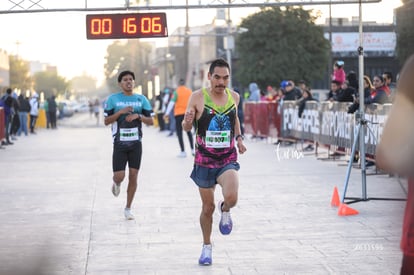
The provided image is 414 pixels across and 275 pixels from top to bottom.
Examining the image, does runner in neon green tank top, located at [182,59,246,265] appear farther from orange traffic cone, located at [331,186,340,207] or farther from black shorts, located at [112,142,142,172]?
orange traffic cone, located at [331,186,340,207]

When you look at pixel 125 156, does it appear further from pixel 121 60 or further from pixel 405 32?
pixel 405 32

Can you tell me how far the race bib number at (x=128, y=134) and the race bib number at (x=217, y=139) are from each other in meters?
3.04

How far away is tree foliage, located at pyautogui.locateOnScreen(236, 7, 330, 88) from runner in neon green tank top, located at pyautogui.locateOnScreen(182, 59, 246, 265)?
181 ft

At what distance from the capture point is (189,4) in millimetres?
18312

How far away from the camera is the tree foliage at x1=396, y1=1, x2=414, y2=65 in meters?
50.4

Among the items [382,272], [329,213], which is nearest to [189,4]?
[329,213]

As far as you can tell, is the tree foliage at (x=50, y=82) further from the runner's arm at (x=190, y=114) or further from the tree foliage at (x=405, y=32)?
the runner's arm at (x=190, y=114)

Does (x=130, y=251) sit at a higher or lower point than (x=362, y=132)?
lower

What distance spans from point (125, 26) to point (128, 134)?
25.8 feet

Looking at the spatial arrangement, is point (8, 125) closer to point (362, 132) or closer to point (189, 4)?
point (189, 4)

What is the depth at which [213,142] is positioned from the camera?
24.6 feet

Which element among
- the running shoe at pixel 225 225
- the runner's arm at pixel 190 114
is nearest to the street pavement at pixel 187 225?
the running shoe at pixel 225 225

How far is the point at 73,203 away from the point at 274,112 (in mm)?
14017

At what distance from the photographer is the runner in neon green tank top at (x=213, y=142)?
24.6ft
